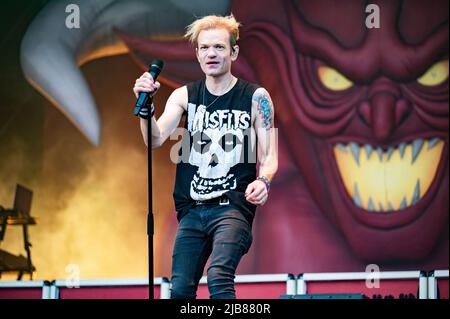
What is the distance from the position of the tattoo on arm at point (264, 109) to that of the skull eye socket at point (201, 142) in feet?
0.93

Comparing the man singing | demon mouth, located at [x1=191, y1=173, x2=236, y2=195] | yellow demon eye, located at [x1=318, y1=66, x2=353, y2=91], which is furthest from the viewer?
yellow demon eye, located at [x1=318, y1=66, x2=353, y2=91]

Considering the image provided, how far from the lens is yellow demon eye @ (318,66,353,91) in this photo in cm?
754

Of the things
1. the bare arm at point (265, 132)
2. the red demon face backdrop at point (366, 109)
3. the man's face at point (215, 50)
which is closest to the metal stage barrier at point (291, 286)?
the red demon face backdrop at point (366, 109)

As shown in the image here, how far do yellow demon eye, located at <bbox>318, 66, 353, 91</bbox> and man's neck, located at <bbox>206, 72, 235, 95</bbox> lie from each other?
325 centimetres

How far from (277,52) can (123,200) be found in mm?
1808

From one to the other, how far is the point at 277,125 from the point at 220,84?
125 inches

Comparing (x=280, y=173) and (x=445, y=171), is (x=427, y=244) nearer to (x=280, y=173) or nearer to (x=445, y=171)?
(x=445, y=171)

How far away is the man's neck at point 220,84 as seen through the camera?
4.43m

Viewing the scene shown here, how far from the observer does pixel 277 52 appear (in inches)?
302

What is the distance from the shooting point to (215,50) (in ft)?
14.3

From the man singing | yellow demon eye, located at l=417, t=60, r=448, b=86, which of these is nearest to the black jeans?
the man singing

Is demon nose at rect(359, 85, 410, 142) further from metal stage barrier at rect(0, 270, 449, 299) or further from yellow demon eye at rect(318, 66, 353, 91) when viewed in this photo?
metal stage barrier at rect(0, 270, 449, 299)
